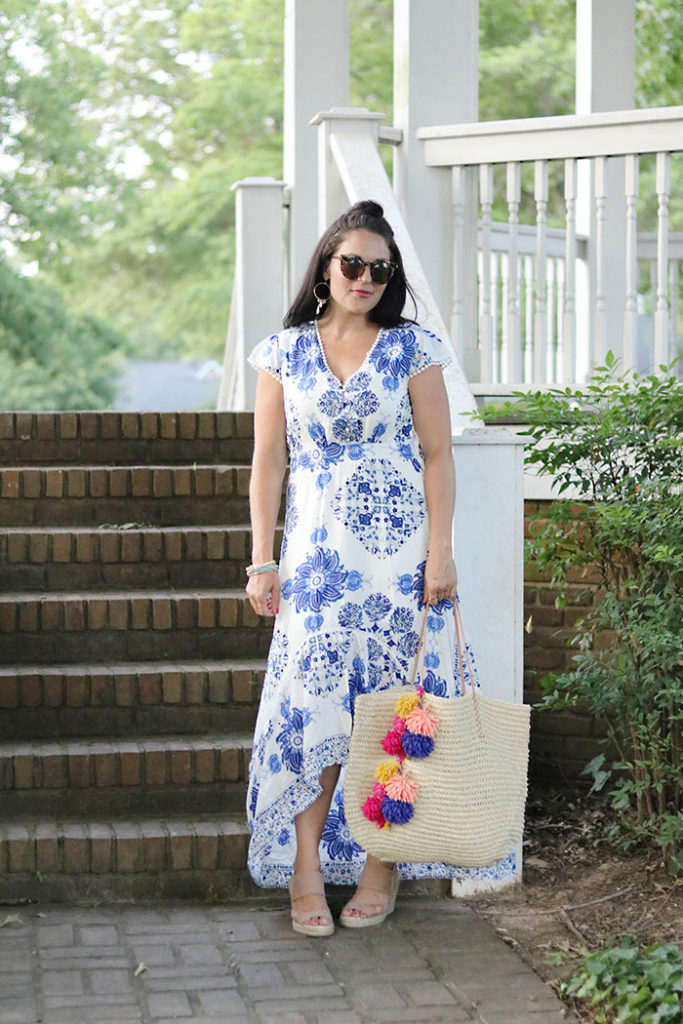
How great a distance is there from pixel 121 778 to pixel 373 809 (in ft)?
3.54

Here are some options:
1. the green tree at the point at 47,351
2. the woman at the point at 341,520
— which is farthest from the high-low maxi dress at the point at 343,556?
the green tree at the point at 47,351

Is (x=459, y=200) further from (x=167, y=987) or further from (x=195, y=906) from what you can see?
(x=167, y=987)

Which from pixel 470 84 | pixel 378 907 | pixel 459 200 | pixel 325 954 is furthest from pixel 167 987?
pixel 470 84

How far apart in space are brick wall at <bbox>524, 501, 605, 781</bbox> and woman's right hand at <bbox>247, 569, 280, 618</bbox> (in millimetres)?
1834

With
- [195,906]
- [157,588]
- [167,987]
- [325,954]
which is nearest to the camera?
[167,987]

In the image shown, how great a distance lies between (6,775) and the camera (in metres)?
3.99

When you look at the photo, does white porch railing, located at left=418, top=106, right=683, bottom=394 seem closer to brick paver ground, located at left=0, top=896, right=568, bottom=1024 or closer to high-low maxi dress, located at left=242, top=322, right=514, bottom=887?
high-low maxi dress, located at left=242, top=322, right=514, bottom=887

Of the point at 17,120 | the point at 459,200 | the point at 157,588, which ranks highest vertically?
the point at 17,120

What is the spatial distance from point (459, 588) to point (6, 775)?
144cm

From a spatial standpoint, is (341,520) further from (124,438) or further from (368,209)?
(124,438)

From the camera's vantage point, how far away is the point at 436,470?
352 centimetres

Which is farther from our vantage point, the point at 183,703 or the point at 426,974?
the point at 183,703

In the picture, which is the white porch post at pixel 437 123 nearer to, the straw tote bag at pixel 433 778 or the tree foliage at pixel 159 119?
the straw tote bag at pixel 433 778

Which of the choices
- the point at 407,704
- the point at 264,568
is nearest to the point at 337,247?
Answer: the point at 264,568
